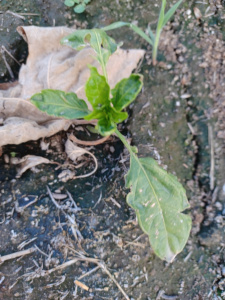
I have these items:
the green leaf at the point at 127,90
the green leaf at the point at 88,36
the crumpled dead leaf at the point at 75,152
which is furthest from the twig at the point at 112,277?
Result: the green leaf at the point at 88,36

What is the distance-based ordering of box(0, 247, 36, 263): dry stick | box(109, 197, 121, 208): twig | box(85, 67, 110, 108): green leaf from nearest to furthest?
box(85, 67, 110, 108): green leaf, box(0, 247, 36, 263): dry stick, box(109, 197, 121, 208): twig

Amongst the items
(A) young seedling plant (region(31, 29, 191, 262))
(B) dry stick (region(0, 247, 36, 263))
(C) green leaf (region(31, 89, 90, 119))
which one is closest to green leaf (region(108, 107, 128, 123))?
(A) young seedling plant (region(31, 29, 191, 262))

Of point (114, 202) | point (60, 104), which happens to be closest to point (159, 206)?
point (114, 202)

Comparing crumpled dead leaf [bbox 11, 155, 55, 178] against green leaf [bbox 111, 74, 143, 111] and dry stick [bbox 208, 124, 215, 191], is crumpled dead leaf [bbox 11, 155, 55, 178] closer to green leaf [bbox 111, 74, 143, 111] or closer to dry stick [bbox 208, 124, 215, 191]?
green leaf [bbox 111, 74, 143, 111]

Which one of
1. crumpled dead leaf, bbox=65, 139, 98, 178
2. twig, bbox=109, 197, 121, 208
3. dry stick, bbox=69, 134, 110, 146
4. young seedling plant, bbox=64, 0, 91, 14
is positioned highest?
young seedling plant, bbox=64, 0, 91, 14

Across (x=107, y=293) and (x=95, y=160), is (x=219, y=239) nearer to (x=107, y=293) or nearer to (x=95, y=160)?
(x=107, y=293)

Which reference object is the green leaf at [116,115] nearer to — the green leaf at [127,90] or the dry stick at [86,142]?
the green leaf at [127,90]

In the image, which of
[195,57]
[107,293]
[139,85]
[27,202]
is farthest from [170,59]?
[107,293]
